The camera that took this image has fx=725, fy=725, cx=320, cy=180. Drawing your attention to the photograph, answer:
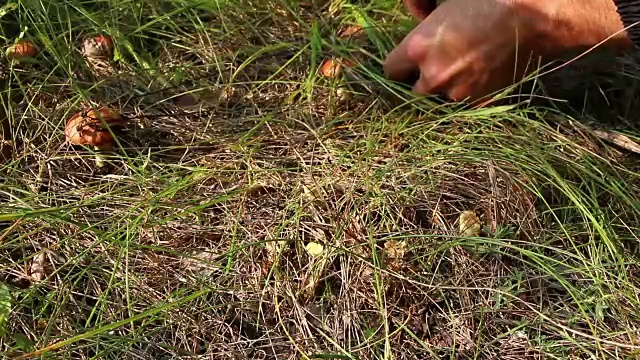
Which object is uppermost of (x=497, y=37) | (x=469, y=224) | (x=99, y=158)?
(x=497, y=37)

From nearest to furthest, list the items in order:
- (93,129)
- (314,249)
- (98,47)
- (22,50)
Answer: (314,249) → (93,129) → (22,50) → (98,47)

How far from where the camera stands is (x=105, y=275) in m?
1.52

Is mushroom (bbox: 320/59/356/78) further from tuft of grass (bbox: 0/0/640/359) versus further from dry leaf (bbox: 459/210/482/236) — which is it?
dry leaf (bbox: 459/210/482/236)

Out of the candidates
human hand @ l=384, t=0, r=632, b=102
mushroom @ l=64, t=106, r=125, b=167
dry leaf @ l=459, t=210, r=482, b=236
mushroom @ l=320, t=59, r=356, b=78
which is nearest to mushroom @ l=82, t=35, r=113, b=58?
mushroom @ l=64, t=106, r=125, b=167

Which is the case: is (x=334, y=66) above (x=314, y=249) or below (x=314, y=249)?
above

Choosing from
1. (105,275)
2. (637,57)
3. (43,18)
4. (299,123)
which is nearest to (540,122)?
(637,57)

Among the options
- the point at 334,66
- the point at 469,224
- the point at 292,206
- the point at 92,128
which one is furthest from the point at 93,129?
the point at 469,224

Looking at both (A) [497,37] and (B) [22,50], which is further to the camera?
(B) [22,50]

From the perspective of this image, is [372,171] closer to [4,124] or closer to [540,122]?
[540,122]

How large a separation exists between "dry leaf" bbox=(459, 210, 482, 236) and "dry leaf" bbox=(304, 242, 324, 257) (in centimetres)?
31

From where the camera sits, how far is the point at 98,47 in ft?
6.31

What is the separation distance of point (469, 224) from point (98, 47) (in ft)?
3.52

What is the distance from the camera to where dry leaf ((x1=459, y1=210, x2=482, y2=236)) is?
1.59m

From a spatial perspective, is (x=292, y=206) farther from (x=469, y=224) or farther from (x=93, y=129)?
(x=93, y=129)
